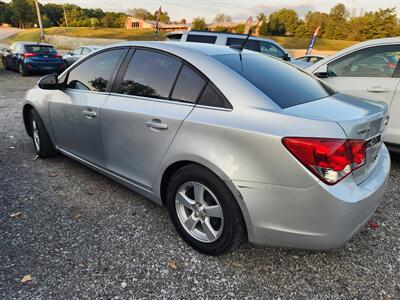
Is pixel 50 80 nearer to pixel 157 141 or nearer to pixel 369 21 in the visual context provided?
pixel 157 141

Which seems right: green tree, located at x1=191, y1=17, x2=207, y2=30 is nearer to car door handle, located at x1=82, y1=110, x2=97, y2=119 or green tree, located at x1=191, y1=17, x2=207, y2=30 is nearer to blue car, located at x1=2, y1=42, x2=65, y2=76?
blue car, located at x1=2, y1=42, x2=65, y2=76

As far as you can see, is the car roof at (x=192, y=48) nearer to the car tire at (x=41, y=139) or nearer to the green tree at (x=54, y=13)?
the car tire at (x=41, y=139)

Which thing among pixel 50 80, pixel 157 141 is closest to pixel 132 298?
pixel 157 141

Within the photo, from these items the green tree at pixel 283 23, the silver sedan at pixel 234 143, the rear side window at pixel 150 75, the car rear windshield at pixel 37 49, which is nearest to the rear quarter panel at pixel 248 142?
the silver sedan at pixel 234 143

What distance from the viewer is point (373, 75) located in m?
4.08

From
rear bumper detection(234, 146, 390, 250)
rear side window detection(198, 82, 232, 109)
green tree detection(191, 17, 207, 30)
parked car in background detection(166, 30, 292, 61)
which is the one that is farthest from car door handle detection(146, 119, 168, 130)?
green tree detection(191, 17, 207, 30)

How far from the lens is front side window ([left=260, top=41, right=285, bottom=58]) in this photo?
959cm

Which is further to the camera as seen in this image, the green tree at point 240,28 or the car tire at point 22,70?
the green tree at point 240,28

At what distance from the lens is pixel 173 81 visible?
8.22 feet

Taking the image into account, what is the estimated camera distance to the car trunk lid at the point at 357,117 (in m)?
1.90

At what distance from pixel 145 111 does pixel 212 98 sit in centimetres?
64

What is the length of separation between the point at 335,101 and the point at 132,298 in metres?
2.03

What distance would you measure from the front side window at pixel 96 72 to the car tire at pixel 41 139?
859mm

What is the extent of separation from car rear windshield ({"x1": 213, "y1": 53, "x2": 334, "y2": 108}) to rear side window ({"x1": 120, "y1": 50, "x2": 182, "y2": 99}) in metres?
0.42
